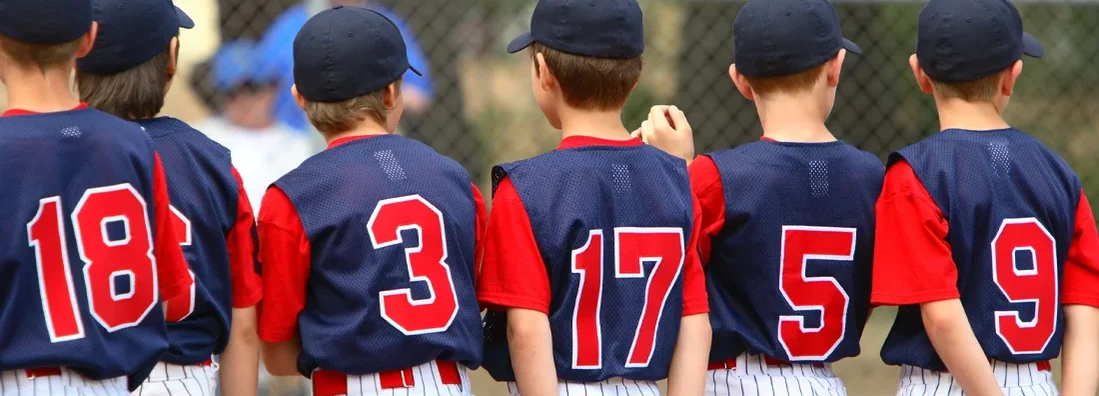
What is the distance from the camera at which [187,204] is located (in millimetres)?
2354

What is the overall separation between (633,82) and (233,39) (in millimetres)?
3036

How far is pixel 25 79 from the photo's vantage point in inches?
82.5

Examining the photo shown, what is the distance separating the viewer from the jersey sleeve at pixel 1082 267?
2602 millimetres

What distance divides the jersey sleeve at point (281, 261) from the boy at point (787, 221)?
80 centimetres

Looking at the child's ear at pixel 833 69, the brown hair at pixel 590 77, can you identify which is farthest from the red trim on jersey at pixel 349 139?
the child's ear at pixel 833 69

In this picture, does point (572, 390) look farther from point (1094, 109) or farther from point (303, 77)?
point (1094, 109)

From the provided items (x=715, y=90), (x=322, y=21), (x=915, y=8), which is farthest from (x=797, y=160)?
(x=915, y=8)

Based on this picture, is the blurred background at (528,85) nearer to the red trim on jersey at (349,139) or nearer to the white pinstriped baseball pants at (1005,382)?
the red trim on jersey at (349,139)

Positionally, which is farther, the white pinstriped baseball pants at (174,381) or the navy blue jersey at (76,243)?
the white pinstriped baseball pants at (174,381)

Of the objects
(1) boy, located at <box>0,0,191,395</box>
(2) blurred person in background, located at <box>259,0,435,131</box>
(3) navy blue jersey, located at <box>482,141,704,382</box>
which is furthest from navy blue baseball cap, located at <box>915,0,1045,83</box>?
(2) blurred person in background, located at <box>259,0,435,131</box>

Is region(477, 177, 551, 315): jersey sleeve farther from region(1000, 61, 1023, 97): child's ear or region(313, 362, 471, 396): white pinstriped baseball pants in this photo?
region(1000, 61, 1023, 97): child's ear

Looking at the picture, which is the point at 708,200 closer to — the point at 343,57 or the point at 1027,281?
the point at 1027,281

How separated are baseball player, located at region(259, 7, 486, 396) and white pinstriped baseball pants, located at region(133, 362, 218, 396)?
6.2 inches

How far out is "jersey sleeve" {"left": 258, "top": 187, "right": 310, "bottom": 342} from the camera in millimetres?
2305
